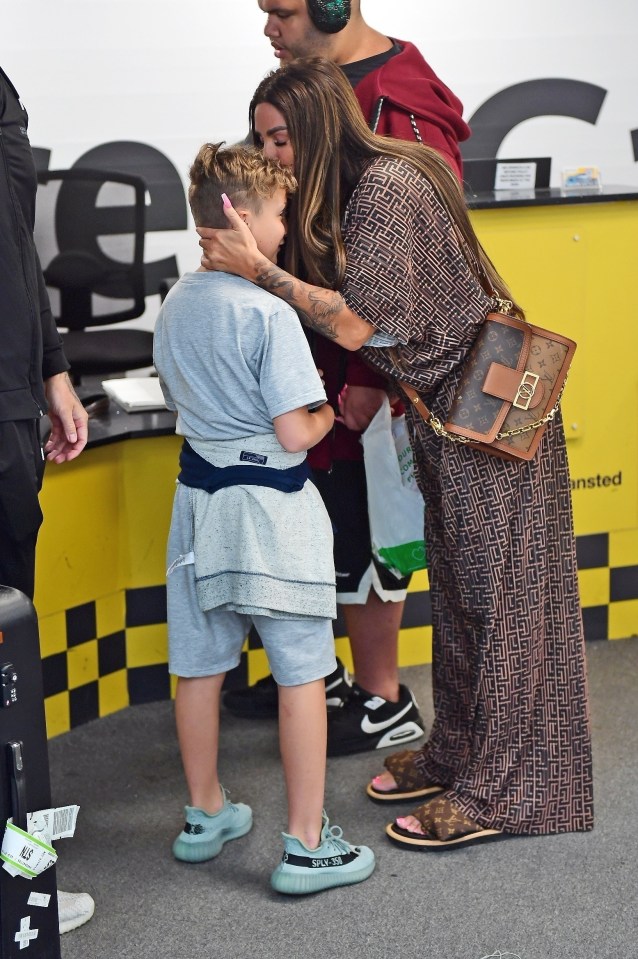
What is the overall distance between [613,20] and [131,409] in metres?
2.62

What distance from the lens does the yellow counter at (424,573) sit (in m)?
2.58

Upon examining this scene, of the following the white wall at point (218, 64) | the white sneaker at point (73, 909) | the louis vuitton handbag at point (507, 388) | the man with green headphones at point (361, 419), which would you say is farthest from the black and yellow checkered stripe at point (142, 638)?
the white wall at point (218, 64)

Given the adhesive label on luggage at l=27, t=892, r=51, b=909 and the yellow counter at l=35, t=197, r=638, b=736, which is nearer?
the adhesive label on luggage at l=27, t=892, r=51, b=909

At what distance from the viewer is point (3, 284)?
66.4 inches

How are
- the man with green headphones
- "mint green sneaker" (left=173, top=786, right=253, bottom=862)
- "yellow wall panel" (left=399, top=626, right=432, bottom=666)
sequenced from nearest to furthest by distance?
"mint green sneaker" (left=173, top=786, right=253, bottom=862)
the man with green headphones
"yellow wall panel" (left=399, top=626, right=432, bottom=666)

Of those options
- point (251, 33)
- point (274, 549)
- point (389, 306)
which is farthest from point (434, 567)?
point (251, 33)

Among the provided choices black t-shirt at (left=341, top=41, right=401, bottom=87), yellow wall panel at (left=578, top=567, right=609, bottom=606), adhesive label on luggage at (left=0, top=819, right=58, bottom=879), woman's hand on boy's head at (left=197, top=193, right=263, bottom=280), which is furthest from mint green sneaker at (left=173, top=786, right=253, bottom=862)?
black t-shirt at (left=341, top=41, right=401, bottom=87)

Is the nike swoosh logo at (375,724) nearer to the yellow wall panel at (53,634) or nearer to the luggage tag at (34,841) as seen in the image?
the yellow wall panel at (53,634)

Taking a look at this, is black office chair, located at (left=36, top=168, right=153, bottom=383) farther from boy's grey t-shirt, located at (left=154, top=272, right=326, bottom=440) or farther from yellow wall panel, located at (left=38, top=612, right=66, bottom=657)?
boy's grey t-shirt, located at (left=154, top=272, right=326, bottom=440)

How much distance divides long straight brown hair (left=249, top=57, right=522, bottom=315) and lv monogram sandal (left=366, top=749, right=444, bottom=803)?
0.98 meters

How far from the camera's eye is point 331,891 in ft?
6.67

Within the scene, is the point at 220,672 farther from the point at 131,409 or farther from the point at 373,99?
the point at 373,99

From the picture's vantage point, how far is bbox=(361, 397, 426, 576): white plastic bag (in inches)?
89.1

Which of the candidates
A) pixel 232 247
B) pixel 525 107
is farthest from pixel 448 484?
pixel 525 107
